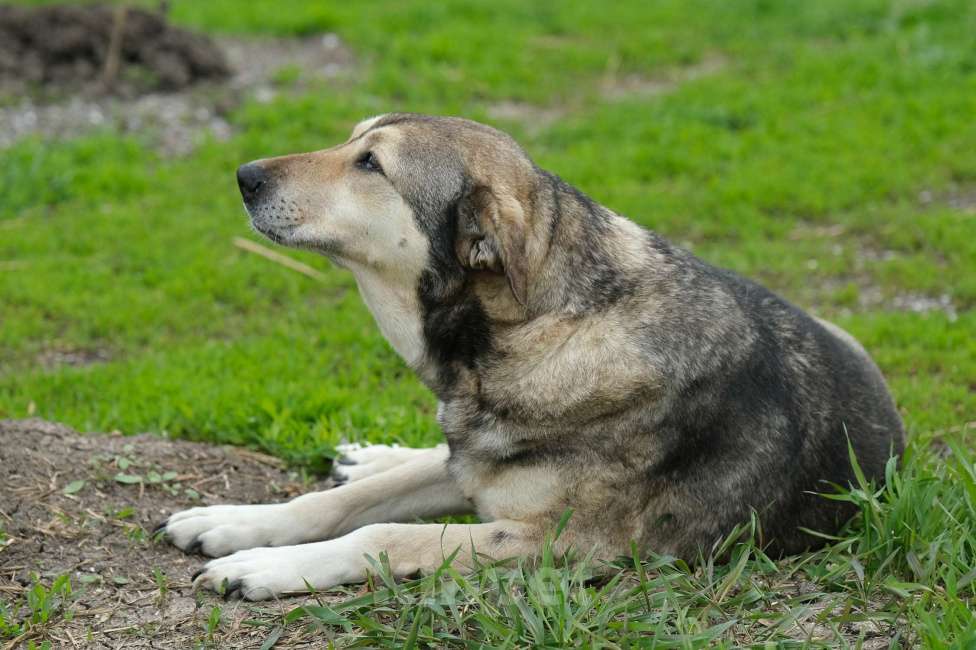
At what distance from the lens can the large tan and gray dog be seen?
4.46 m

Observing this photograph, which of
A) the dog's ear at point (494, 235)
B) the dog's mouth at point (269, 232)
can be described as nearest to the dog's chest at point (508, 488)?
the dog's ear at point (494, 235)

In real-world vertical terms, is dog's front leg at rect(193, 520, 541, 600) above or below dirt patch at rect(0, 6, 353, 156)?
below

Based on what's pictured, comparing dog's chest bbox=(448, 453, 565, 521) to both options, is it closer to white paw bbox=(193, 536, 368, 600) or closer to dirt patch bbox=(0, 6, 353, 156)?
white paw bbox=(193, 536, 368, 600)

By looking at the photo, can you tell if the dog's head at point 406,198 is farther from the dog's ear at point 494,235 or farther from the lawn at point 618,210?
the lawn at point 618,210

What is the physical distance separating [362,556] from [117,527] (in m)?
1.23

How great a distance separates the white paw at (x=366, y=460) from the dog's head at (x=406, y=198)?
1.18 metres

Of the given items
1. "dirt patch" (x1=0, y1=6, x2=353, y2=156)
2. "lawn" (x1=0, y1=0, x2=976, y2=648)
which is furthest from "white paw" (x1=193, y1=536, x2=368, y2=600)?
"dirt patch" (x1=0, y1=6, x2=353, y2=156)

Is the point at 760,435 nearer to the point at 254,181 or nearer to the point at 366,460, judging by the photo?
the point at 366,460

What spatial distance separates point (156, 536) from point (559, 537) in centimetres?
171

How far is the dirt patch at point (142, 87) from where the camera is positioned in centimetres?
1052

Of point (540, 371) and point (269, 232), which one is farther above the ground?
point (269, 232)

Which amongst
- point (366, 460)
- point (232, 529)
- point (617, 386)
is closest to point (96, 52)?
point (366, 460)

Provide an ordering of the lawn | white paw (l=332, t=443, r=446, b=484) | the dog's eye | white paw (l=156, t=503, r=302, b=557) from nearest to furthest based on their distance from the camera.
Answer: the lawn → the dog's eye → white paw (l=156, t=503, r=302, b=557) → white paw (l=332, t=443, r=446, b=484)

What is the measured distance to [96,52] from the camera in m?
11.2
